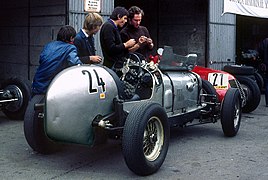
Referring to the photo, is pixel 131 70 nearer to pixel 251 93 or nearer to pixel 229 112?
pixel 229 112

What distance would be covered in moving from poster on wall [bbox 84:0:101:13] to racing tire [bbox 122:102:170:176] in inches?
166

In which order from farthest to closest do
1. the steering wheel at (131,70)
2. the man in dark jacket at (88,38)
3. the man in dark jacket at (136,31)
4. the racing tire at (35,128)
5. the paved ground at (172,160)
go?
the man in dark jacket at (136,31), the man in dark jacket at (88,38), the steering wheel at (131,70), the racing tire at (35,128), the paved ground at (172,160)

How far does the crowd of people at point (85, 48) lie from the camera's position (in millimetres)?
5352

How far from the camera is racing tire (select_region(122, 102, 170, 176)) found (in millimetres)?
4359

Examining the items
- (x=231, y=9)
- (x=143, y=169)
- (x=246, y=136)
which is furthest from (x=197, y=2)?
(x=143, y=169)

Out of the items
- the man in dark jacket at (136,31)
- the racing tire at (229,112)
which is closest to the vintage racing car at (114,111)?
the man in dark jacket at (136,31)

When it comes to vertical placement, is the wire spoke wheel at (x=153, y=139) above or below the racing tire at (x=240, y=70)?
below

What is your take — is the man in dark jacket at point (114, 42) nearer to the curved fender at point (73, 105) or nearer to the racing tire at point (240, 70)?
the curved fender at point (73, 105)

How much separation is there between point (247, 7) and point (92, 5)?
5223 millimetres

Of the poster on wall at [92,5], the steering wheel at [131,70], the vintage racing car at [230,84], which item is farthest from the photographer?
the poster on wall at [92,5]

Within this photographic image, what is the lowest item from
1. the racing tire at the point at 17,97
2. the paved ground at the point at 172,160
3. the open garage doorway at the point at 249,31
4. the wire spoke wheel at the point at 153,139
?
the paved ground at the point at 172,160

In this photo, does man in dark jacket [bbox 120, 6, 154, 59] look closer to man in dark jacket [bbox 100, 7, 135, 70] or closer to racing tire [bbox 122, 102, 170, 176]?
man in dark jacket [bbox 100, 7, 135, 70]

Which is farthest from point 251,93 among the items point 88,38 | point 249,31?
point 249,31

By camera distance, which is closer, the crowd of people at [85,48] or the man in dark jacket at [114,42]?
the crowd of people at [85,48]
